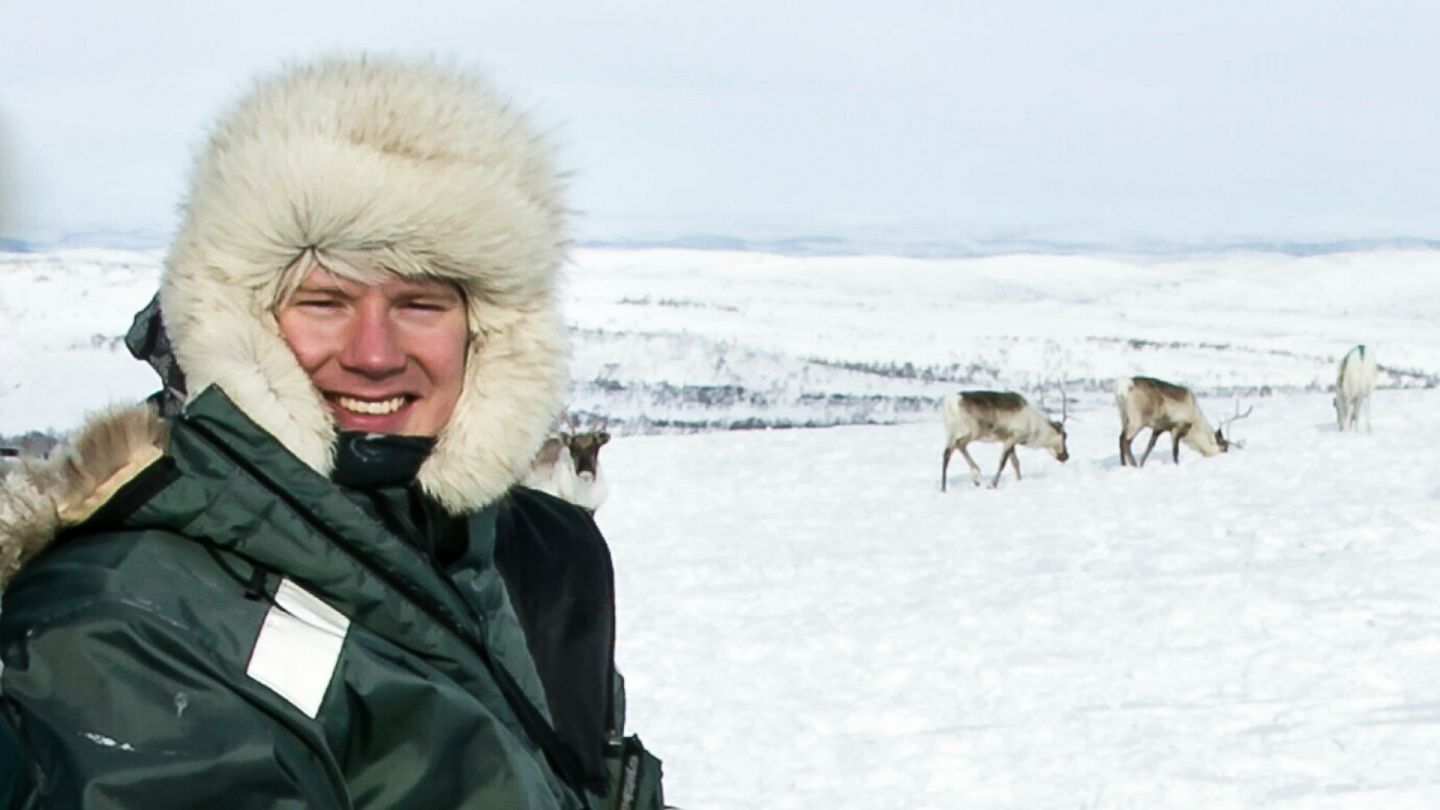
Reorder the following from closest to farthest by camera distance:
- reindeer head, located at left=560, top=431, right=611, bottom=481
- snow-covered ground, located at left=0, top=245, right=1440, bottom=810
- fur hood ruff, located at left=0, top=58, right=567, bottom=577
→ fur hood ruff, located at left=0, top=58, right=567, bottom=577 < snow-covered ground, located at left=0, top=245, right=1440, bottom=810 < reindeer head, located at left=560, top=431, right=611, bottom=481

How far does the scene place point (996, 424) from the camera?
57.3ft

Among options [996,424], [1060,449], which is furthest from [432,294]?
[1060,449]

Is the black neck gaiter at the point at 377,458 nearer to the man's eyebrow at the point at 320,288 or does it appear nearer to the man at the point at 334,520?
the man at the point at 334,520

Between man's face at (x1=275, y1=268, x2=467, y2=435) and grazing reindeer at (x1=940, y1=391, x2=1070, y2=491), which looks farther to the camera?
grazing reindeer at (x1=940, y1=391, x2=1070, y2=491)

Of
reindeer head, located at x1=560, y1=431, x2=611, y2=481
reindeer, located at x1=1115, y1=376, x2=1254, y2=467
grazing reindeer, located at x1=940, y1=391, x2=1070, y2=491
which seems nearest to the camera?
reindeer head, located at x1=560, y1=431, x2=611, y2=481

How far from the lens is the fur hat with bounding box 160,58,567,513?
1727mm

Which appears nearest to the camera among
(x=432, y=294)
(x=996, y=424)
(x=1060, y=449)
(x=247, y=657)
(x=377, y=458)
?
(x=247, y=657)

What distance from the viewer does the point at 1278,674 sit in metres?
7.38

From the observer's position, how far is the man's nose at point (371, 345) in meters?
1.77

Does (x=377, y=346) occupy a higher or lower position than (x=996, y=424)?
higher

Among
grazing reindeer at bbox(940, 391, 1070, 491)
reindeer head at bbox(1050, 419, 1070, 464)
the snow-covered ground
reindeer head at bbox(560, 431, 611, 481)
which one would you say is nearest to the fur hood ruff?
the snow-covered ground

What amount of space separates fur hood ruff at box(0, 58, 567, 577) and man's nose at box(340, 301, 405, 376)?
0.18ft

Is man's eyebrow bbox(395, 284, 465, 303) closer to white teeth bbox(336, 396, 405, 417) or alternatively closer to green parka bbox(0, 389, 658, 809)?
white teeth bbox(336, 396, 405, 417)

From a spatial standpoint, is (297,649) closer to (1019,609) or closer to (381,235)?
(381,235)
